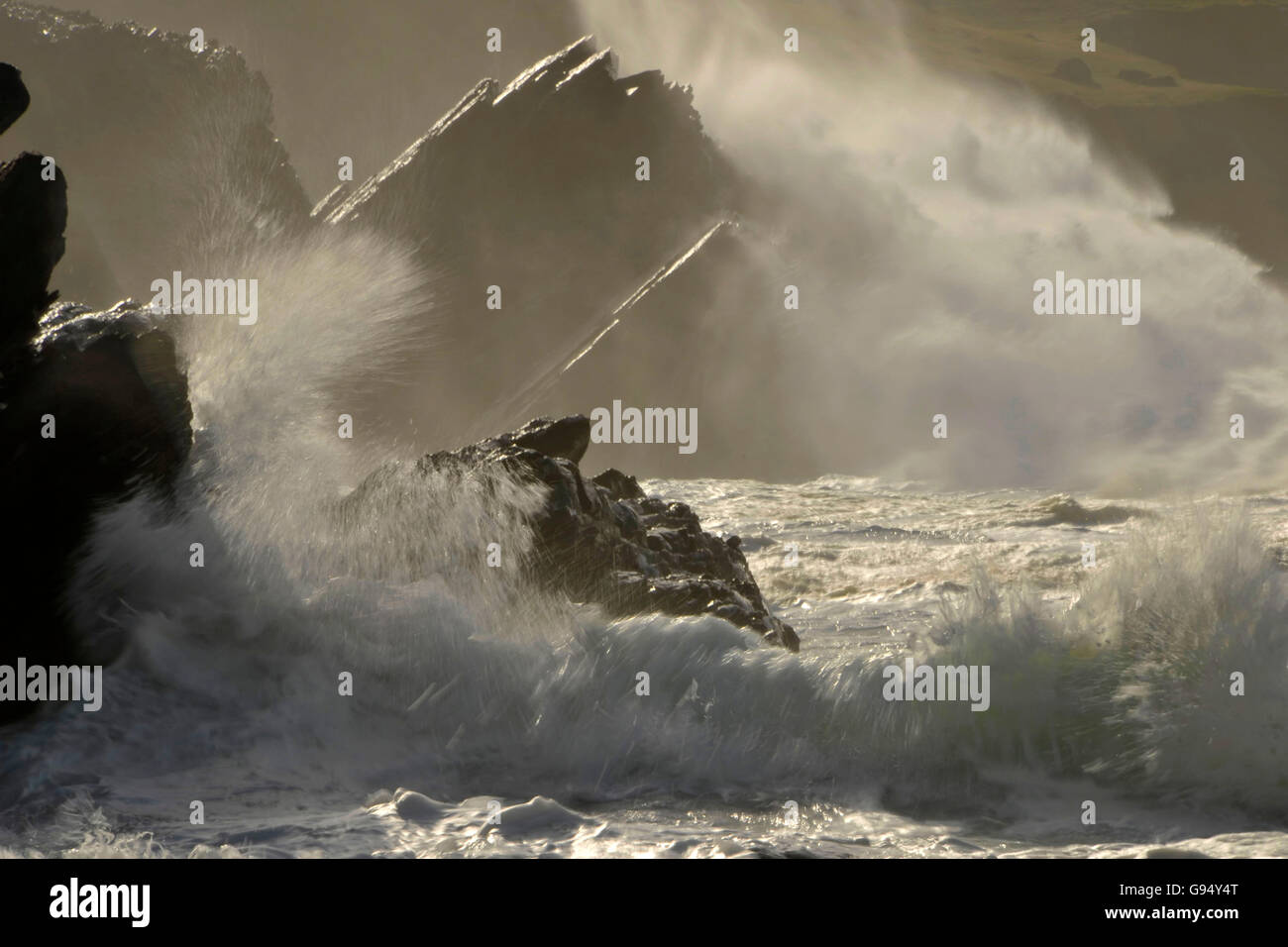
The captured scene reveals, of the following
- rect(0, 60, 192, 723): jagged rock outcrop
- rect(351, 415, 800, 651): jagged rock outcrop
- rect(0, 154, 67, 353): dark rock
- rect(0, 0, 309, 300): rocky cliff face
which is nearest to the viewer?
rect(0, 60, 192, 723): jagged rock outcrop

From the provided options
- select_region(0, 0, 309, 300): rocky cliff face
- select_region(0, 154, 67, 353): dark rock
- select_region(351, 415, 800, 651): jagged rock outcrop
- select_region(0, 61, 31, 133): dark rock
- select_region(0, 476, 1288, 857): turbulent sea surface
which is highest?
select_region(0, 0, 309, 300): rocky cliff face

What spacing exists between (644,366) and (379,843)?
20396mm

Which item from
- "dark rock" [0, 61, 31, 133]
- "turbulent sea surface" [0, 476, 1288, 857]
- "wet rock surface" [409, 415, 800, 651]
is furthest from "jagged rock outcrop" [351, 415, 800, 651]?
"dark rock" [0, 61, 31, 133]

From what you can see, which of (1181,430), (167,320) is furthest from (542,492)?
(1181,430)

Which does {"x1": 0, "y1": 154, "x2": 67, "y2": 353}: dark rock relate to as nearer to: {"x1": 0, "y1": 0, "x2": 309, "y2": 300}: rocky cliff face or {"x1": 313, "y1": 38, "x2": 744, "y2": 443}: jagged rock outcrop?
{"x1": 313, "y1": 38, "x2": 744, "y2": 443}: jagged rock outcrop

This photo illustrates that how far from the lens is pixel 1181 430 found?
2377 centimetres

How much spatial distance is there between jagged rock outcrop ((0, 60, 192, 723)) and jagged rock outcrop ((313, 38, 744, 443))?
63.1ft

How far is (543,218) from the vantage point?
26656 mm

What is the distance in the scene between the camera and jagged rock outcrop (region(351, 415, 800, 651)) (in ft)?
27.0

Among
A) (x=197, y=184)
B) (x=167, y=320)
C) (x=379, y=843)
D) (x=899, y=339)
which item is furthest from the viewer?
(x=197, y=184)

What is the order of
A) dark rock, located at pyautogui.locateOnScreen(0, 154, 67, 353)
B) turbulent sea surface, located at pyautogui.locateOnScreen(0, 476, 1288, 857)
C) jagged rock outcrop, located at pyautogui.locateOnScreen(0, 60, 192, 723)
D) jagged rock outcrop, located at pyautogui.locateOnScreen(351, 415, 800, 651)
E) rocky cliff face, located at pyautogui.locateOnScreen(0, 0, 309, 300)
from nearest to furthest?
turbulent sea surface, located at pyautogui.locateOnScreen(0, 476, 1288, 857)
jagged rock outcrop, located at pyautogui.locateOnScreen(0, 60, 192, 723)
dark rock, located at pyautogui.locateOnScreen(0, 154, 67, 353)
jagged rock outcrop, located at pyautogui.locateOnScreen(351, 415, 800, 651)
rocky cliff face, located at pyautogui.locateOnScreen(0, 0, 309, 300)

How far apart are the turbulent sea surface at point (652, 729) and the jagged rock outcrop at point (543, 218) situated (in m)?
19.2

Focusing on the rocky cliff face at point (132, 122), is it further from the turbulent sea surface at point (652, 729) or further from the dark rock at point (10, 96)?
the turbulent sea surface at point (652, 729)
